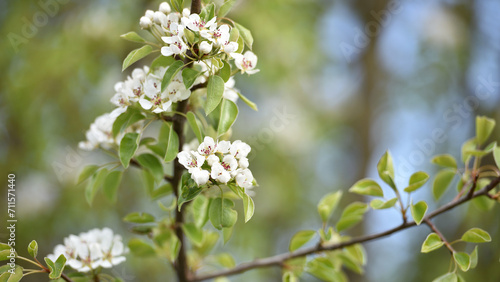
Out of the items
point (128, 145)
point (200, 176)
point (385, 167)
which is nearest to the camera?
point (200, 176)

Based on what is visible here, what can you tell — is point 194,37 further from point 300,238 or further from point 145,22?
point 300,238

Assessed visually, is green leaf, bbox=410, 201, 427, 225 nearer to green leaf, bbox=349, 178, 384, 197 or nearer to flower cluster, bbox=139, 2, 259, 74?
green leaf, bbox=349, 178, 384, 197

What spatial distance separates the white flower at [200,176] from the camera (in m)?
0.61

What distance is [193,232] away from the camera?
0.81 meters

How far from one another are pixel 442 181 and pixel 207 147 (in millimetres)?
501

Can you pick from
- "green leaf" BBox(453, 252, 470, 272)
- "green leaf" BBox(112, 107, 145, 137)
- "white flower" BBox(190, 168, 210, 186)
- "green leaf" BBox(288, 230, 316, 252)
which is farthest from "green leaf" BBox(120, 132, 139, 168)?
"green leaf" BBox(453, 252, 470, 272)

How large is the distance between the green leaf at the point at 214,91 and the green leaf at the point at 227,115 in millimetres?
36

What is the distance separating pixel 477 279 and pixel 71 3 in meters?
1.77

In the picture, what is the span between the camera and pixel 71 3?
1912mm

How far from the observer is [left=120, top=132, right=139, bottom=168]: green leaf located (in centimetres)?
70

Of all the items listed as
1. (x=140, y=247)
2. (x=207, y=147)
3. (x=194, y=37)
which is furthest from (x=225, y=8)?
(x=140, y=247)

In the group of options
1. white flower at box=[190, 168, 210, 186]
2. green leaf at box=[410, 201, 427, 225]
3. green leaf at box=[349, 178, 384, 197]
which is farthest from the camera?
green leaf at box=[349, 178, 384, 197]

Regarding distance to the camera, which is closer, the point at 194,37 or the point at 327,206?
the point at 194,37

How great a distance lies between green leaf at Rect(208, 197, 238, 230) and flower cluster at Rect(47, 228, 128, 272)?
0.22 metres
